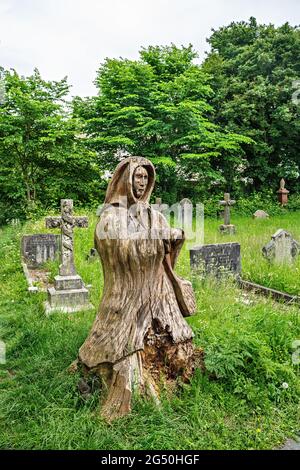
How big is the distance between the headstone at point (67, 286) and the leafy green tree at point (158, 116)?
818 cm

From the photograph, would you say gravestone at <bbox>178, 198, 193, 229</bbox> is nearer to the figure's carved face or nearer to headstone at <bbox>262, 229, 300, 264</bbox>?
headstone at <bbox>262, 229, 300, 264</bbox>

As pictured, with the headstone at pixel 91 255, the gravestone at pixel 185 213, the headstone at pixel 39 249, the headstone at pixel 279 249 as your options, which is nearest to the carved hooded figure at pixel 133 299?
the headstone at pixel 91 255

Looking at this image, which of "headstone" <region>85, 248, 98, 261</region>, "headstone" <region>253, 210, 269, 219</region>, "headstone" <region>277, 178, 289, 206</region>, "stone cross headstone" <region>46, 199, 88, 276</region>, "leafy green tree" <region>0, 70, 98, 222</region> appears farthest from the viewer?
"headstone" <region>277, 178, 289, 206</region>

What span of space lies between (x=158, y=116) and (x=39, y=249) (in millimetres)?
8940

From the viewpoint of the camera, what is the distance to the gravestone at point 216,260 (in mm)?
7195

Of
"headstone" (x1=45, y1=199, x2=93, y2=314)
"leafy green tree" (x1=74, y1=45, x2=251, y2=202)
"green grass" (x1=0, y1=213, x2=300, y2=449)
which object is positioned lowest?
"green grass" (x1=0, y1=213, x2=300, y2=449)

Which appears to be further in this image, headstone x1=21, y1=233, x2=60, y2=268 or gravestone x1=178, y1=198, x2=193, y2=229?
gravestone x1=178, y1=198, x2=193, y2=229

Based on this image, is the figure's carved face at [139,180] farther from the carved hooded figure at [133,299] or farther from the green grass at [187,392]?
the green grass at [187,392]

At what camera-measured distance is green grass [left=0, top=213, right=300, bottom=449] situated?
324 centimetres

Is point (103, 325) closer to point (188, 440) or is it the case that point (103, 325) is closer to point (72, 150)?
point (188, 440)

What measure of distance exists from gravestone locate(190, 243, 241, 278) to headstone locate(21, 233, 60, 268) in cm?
343

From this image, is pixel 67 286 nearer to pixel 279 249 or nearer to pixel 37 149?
pixel 279 249

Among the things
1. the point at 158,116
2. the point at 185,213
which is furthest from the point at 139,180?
the point at 158,116

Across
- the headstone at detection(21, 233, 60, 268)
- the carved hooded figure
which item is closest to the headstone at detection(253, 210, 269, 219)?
the headstone at detection(21, 233, 60, 268)
